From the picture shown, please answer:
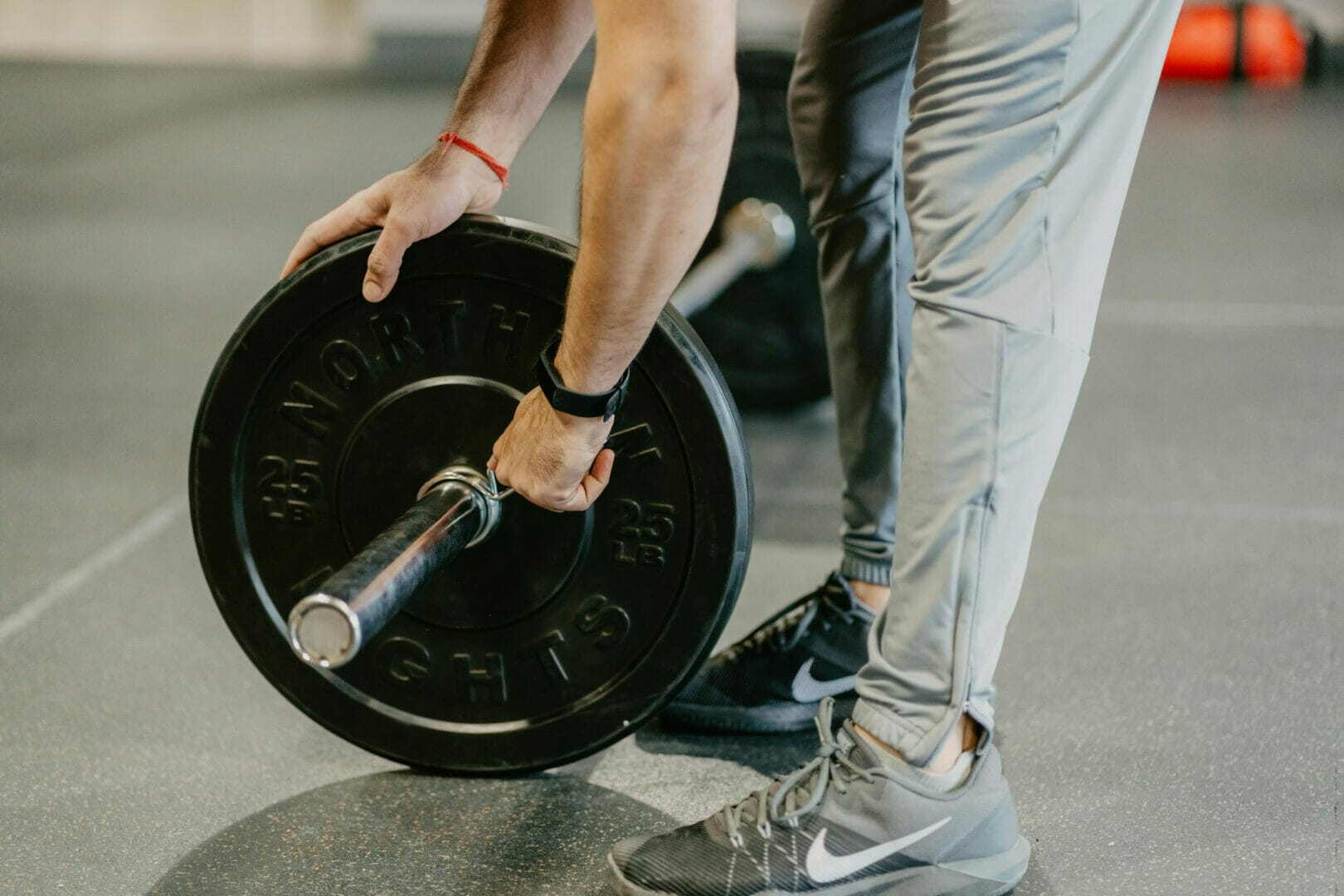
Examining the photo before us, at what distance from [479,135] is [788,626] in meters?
0.60

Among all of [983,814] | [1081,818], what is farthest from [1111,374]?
[983,814]

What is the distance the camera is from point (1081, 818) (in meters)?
1.26

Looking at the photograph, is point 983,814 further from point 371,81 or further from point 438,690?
point 371,81

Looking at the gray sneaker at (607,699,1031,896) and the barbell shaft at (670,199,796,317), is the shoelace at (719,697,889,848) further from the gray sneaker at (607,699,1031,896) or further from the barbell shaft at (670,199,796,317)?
the barbell shaft at (670,199,796,317)

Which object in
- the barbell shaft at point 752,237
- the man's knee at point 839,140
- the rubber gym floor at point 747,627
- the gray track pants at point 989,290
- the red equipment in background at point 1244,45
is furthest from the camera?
the red equipment in background at point 1244,45

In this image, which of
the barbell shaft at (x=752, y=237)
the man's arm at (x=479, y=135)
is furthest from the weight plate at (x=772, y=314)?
the man's arm at (x=479, y=135)

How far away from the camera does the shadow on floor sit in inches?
45.6

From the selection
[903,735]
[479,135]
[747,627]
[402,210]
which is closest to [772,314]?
[747,627]

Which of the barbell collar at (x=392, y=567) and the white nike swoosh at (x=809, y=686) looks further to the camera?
the white nike swoosh at (x=809, y=686)

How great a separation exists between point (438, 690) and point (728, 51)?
2.16 feet

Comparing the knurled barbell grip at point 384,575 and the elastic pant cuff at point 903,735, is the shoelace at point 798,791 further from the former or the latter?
the knurled barbell grip at point 384,575

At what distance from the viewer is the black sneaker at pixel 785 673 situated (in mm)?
1418

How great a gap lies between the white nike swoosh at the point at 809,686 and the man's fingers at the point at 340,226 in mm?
638

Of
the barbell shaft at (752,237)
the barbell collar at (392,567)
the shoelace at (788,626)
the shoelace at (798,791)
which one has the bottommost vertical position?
the shoelace at (788,626)
